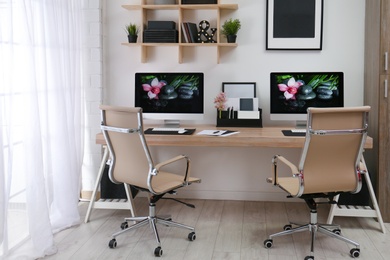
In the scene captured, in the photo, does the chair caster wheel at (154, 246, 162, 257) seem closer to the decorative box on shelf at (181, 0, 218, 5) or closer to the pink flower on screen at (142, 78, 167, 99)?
the pink flower on screen at (142, 78, 167, 99)

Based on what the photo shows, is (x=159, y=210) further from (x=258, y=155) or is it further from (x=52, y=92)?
(x=52, y=92)

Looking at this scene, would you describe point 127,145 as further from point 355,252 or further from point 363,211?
point 363,211

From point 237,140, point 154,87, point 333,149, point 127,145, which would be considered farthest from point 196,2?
point 333,149

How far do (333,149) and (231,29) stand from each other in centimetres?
159

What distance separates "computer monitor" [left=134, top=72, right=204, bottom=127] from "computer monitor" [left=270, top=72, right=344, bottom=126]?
0.59 meters

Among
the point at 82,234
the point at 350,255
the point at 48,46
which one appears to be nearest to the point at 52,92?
the point at 48,46

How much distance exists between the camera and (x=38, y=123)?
3.50 m

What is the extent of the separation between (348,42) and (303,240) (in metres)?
1.74

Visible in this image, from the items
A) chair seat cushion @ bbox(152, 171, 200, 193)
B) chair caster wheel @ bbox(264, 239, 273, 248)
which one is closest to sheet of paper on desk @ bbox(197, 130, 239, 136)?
chair seat cushion @ bbox(152, 171, 200, 193)

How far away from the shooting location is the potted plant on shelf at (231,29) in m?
4.52

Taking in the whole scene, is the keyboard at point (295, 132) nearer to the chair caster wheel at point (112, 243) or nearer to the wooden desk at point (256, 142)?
the wooden desk at point (256, 142)

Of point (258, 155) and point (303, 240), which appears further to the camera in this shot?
point (258, 155)

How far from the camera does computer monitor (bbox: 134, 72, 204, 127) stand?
4.48 m

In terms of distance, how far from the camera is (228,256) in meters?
3.51
